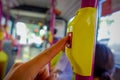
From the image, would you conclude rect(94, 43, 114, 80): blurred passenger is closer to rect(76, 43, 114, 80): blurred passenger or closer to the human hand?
rect(76, 43, 114, 80): blurred passenger

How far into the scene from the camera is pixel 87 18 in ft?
1.64

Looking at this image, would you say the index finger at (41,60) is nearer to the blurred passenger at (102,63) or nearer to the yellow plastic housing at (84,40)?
the yellow plastic housing at (84,40)

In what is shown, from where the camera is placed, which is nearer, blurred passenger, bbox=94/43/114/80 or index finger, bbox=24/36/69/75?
index finger, bbox=24/36/69/75

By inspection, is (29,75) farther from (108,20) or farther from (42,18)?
(42,18)

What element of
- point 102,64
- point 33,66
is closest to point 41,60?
point 33,66

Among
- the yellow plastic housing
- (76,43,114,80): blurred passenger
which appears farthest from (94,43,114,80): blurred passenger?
the yellow plastic housing

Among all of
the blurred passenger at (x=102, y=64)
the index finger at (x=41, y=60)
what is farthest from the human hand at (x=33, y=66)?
the blurred passenger at (x=102, y=64)

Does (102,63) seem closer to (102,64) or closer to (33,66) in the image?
(102,64)

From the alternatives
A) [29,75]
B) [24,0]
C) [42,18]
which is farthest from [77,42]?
[42,18]

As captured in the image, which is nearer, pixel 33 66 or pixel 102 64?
pixel 33 66

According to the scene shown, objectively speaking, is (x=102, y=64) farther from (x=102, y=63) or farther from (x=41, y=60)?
(x=41, y=60)

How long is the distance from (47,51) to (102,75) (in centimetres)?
22

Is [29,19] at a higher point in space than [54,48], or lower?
higher

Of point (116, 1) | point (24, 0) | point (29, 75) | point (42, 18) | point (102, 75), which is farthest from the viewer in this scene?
point (42, 18)
